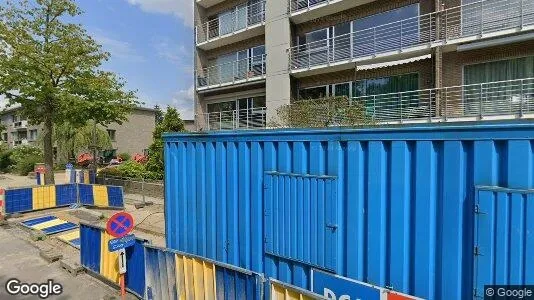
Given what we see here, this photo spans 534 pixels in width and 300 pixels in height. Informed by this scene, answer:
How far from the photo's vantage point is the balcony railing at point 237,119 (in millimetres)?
18672

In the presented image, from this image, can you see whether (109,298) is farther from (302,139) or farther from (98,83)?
(98,83)

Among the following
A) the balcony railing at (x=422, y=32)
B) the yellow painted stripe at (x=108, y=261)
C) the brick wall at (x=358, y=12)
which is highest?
the brick wall at (x=358, y=12)

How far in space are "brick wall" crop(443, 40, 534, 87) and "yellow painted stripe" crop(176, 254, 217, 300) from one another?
473 inches

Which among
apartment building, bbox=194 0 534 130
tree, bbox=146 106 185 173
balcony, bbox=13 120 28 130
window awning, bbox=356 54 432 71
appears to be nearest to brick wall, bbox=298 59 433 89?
apartment building, bbox=194 0 534 130

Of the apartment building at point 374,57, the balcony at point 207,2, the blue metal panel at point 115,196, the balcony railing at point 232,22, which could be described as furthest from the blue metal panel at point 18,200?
the balcony at point 207,2

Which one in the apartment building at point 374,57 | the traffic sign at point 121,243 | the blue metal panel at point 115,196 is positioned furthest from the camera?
the blue metal panel at point 115,196

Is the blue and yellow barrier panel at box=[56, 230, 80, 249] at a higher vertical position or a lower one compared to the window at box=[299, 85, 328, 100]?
lower

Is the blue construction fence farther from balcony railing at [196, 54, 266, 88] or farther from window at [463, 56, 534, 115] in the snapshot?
window at [463, 56, 534, 115]

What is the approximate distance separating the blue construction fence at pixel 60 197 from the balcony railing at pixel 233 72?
948cm

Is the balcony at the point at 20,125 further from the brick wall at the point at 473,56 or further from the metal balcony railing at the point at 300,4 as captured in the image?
the brick wall at the point at 473,56

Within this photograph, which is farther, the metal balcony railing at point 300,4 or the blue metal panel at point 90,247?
the metal balcony railing at point 300,4

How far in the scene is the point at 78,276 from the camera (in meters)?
6.96

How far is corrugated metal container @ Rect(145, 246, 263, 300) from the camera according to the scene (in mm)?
4117

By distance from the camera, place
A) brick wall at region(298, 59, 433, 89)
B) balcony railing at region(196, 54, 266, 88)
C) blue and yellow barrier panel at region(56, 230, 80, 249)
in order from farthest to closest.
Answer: balcony railing at region(196, 54, 266, 88)
brick wall at region(298, 59, 433, 89)
blue and yellow barrier panel at region(56, 230, 80, 249)
